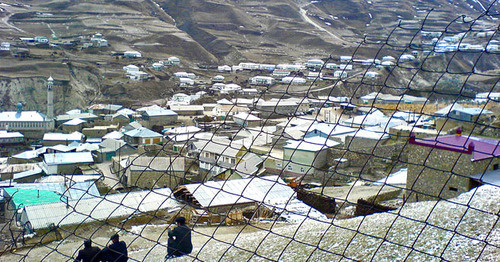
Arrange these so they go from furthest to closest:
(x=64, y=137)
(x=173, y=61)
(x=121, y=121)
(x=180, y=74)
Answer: (x=173, y=61)
(x=180, y=74)
(x=121, y=121)
(x=64, y=137)

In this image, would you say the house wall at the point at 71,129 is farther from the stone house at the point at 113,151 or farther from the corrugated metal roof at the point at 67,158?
the corrugated metal roof at the point at 67,158

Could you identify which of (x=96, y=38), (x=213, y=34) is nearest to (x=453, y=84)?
(x=96, y=38)

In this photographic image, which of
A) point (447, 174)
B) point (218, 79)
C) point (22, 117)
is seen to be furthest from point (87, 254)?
point (218, 79)

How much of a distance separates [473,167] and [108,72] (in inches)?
916

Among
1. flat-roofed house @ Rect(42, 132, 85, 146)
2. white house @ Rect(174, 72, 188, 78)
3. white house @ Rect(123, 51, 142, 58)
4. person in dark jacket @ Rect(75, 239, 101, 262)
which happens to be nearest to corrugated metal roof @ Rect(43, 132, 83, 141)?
flat-roofed house @ Rect(42, 132, 85, 146)

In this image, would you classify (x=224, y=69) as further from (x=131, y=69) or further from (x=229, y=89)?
(x=131, y=69)

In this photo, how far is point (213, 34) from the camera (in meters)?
39.4

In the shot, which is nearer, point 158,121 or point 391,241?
point 391,241

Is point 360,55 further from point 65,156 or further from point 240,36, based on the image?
point 65,156

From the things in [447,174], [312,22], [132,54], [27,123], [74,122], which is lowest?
[132,54]

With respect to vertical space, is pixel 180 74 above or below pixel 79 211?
below

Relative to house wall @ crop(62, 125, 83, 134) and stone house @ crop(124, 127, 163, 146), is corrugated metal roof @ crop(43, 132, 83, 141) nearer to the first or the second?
house wall @ crop(62, 125, 83, 134)

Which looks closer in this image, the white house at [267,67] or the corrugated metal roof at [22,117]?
the corrugated metal roof at [22,117]

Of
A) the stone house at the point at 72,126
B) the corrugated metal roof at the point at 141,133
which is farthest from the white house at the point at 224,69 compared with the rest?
the corrugated metal roof at the point at 141,133
